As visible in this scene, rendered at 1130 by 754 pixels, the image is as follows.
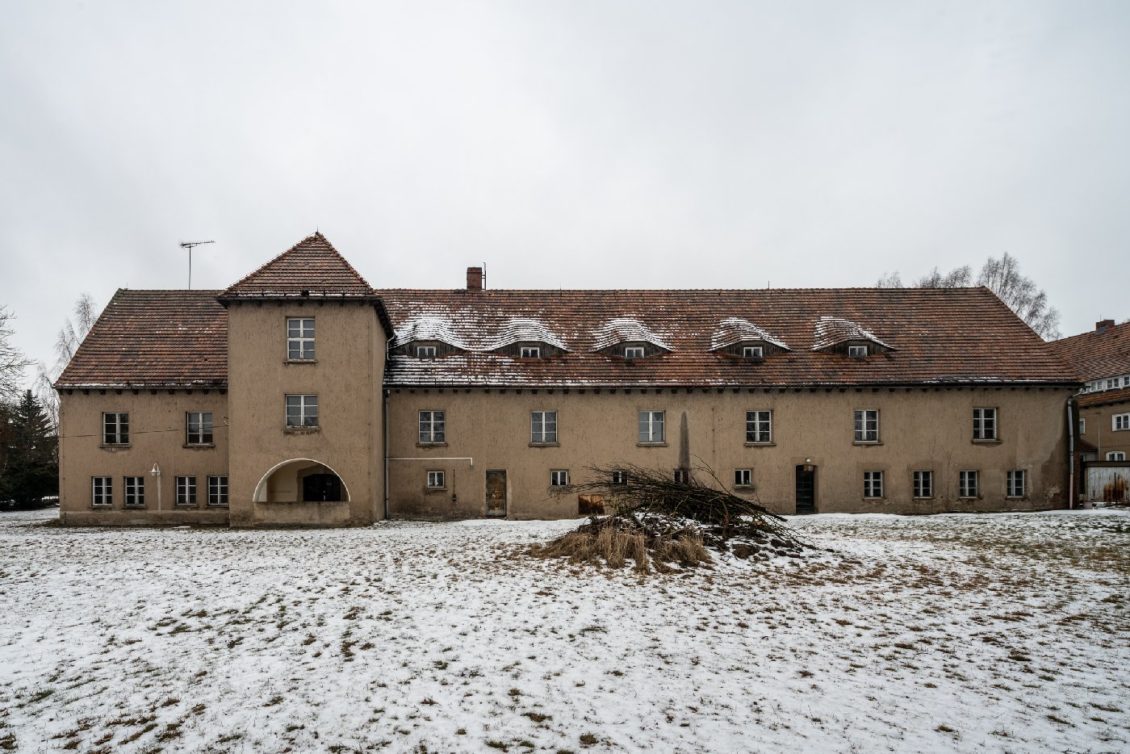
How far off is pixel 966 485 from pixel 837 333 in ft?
24.8

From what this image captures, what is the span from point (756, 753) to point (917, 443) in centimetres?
2211

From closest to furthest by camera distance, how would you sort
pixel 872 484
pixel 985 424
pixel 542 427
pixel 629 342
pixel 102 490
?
pixel 102 490, pixel 542 427, pixel 872 484, pixel 985 424, pixel 629 342

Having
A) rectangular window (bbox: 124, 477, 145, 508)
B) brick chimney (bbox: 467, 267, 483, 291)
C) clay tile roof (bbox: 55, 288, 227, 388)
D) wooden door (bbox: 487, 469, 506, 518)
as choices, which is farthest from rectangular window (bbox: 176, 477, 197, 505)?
brick chimney (bbox: 467, 267, 483, 291)

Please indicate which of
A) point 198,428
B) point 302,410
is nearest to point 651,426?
point 302,410

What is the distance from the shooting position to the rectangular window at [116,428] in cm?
2228

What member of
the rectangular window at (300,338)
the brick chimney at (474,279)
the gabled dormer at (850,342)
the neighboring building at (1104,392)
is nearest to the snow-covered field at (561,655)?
the rectangular window at (300,338)

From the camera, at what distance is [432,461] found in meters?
22.8

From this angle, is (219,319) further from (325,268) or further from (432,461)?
(432,461)

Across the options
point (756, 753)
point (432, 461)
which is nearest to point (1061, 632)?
point (756, 753)

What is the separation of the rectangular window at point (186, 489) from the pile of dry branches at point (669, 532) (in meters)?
15.7

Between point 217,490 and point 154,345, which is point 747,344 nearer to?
point 217,490

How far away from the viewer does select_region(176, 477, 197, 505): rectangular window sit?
22.3m

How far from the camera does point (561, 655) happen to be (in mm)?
7105

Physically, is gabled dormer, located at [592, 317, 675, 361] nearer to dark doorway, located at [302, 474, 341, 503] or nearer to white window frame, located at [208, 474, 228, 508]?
dark doorway, located at [302, 474, 341, 503]
